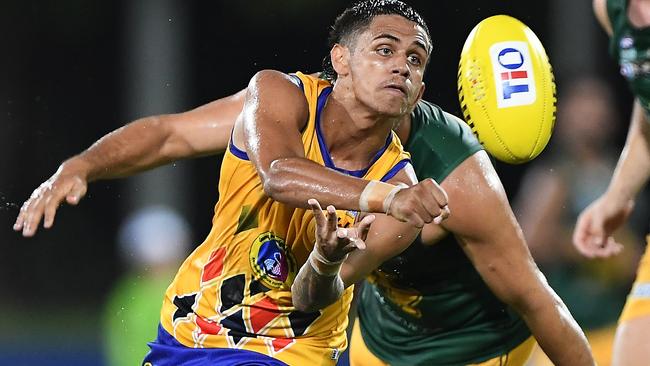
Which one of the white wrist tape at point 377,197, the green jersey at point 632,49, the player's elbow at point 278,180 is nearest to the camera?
the white wrist tape at point 377,197

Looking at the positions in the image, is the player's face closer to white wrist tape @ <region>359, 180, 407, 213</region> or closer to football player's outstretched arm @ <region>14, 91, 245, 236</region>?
football player's outstretched arm @ <region>14, 91, 245, 236</region>

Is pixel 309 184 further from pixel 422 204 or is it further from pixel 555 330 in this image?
pixel 555 330

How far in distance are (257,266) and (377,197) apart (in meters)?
0.80

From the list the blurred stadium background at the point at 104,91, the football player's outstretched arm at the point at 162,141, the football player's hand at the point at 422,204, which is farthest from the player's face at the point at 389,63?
the blurred stadium background at the point at 104,91

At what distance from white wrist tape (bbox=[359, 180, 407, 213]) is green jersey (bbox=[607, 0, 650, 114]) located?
4.05ft

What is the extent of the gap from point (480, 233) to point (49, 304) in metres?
5.18

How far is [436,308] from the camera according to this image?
472 cm

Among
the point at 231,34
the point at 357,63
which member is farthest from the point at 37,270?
the point at 357,63

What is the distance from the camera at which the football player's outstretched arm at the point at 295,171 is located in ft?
10.4

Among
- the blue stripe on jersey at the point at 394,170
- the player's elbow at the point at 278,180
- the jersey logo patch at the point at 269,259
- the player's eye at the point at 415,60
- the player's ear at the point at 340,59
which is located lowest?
the jersey logo patch at the point at 269,259

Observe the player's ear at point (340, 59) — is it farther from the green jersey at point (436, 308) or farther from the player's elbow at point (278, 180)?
the player's elbow at point (278, 180)

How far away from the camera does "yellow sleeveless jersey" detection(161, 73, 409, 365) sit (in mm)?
3957

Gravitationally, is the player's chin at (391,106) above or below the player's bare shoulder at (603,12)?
below

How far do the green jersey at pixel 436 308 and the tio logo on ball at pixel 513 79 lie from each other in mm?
271
